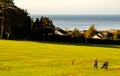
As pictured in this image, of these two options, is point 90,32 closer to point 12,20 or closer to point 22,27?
point 22,27

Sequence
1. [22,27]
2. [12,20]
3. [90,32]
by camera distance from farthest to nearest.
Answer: [90,32], [22,27], [12,20]

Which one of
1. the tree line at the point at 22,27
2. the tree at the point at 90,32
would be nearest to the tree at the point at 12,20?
the tree line at the point at 22,27

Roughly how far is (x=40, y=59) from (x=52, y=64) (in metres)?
5.89

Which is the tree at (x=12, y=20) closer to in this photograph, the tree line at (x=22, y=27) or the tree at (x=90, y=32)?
the tree line at (x=22, y=27)

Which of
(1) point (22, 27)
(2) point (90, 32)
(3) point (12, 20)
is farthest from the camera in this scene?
(2) point (90, 32)

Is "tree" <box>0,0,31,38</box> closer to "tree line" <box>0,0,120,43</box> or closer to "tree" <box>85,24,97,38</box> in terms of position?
"tree line" <box>0,0,120,43</box>

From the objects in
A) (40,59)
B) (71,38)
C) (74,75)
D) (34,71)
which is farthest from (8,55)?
(71,38)

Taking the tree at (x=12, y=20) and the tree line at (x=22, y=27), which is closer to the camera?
the tree at (x=12, y=20)

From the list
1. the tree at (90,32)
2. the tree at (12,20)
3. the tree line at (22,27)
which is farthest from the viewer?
the tree at (90,32)

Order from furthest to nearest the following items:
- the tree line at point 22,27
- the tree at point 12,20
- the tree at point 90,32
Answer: the tree at point 90,32
the tree line at point 22,27
the tree at point 12,20

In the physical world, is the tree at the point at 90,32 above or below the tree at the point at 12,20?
below

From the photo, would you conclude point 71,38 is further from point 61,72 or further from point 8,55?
point 61,72

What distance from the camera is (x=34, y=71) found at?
138 feet

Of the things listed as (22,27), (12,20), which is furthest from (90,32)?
(12,20)
